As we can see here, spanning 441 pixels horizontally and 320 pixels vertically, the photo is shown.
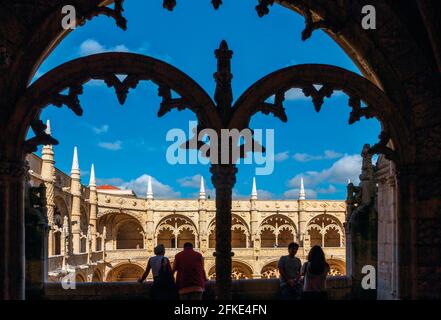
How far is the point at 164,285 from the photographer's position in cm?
408

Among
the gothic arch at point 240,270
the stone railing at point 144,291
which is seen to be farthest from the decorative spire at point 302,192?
the stone railing at point 144,291

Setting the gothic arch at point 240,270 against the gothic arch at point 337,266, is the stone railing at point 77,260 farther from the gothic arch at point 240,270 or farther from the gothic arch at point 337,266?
the gothic arch at point 337,266

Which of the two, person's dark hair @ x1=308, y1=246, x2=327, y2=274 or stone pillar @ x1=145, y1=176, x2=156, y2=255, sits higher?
person's dark hair @ x1=308, y1=246, x2=327, y2=274

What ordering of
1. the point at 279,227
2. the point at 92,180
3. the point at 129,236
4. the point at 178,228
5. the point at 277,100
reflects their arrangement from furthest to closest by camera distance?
the point at 129,236
the point at 279,227
the point at 178,228
the point at 92,180
the point at 277,100

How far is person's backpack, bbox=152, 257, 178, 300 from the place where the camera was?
4.04m

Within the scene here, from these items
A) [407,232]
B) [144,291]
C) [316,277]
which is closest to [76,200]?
[144,291]

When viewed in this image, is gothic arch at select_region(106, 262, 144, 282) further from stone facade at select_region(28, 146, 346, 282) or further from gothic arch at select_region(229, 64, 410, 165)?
gothic arch at select_region(229, 64, 410, 165)

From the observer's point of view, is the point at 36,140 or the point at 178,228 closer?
the point at 36,140

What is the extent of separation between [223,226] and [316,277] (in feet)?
2.78

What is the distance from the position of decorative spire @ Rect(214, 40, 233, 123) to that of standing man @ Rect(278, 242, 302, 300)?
4.56ft

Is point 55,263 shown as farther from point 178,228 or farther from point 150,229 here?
point 178,228

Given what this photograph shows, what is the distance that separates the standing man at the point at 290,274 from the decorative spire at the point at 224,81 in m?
1.39

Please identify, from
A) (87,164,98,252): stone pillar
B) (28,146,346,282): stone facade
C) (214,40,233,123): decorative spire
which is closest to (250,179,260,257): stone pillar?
(28,146,346,282): stone facade
